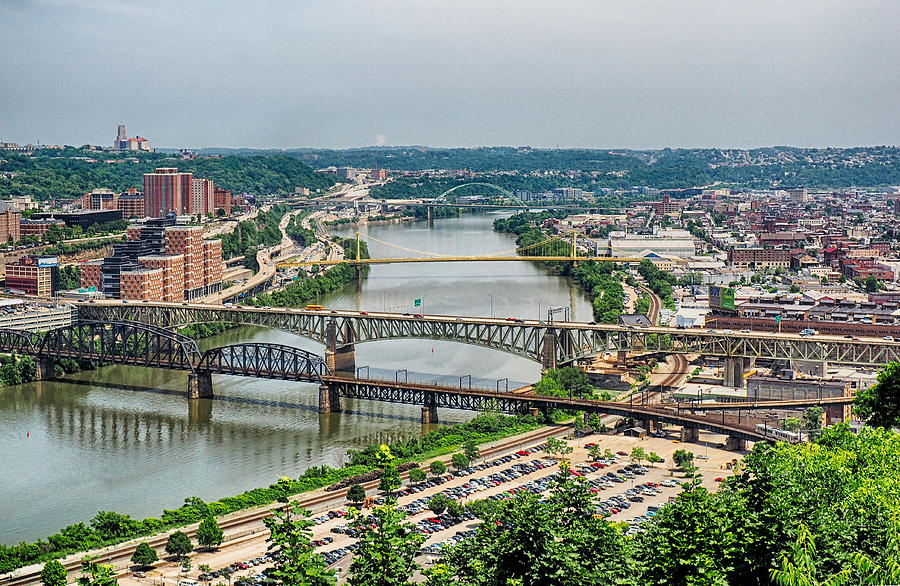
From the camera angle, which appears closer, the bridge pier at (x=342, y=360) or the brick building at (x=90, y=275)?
the bridge pier at (x=342, y=360)

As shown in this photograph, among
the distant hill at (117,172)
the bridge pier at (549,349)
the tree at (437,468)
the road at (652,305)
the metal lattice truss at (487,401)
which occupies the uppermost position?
the distant hill at (117,172)

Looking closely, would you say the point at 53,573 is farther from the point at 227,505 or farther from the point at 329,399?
the point at 329,399

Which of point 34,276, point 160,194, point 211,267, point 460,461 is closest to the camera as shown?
point 460,461

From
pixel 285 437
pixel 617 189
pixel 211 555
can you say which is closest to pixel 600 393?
pixel 285 437

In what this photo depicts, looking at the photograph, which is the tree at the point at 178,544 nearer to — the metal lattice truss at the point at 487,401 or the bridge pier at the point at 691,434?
the metal lattice truss at the point at 487,401

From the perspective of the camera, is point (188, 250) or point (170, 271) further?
point (188, 250)

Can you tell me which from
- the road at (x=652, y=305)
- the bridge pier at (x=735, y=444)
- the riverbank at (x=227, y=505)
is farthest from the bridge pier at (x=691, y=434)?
the road at (x=652, y=305)

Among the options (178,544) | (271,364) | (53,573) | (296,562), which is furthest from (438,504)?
(271,364)

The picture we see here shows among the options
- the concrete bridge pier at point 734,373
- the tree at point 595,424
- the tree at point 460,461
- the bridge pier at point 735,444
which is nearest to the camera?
the tree at point 460,461
